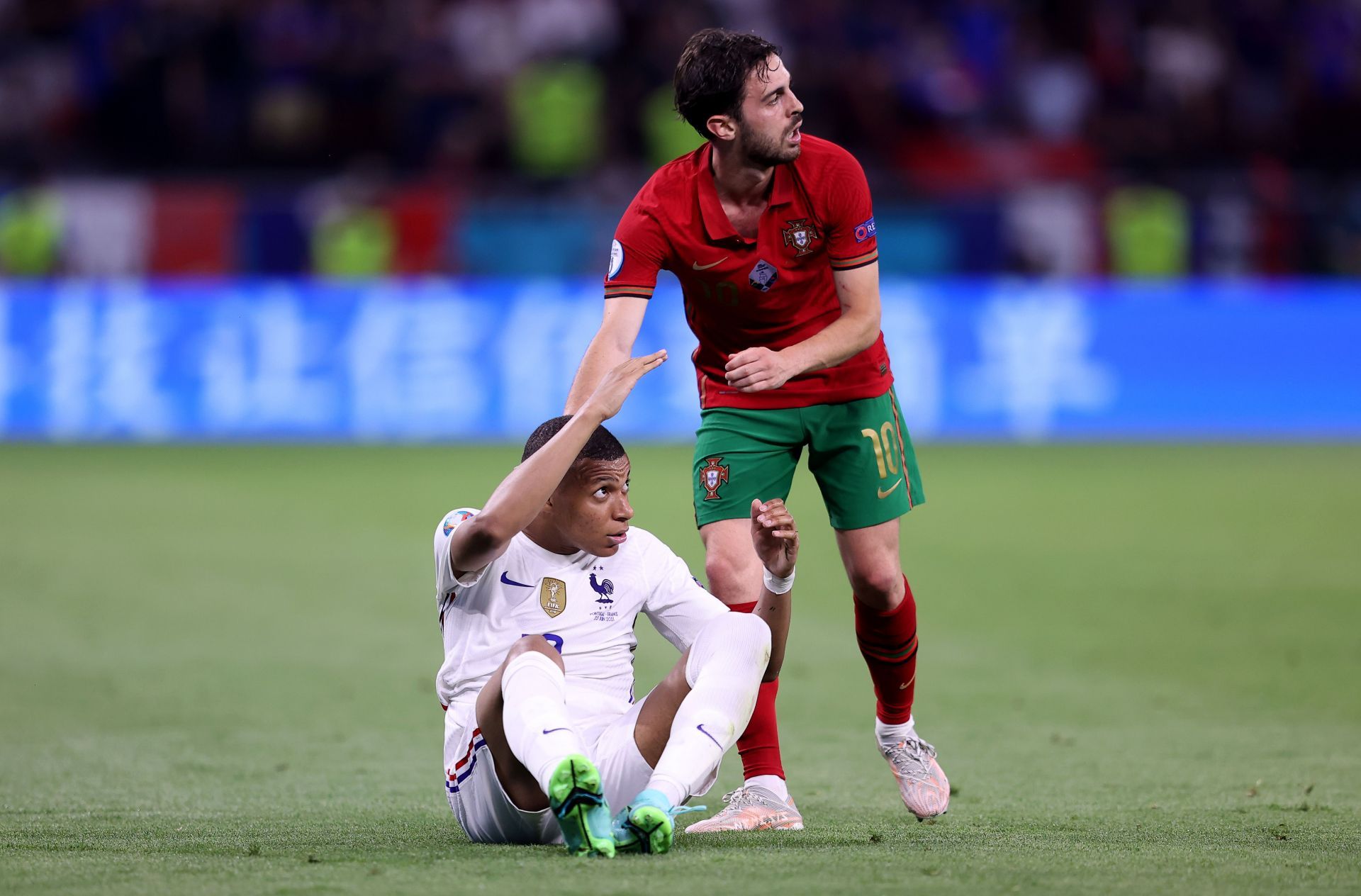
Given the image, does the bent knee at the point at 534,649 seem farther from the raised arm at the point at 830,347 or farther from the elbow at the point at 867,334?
→ the elbow at the point at 867,334

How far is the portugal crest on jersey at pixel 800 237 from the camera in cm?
515

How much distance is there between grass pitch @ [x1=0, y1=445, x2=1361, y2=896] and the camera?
4.05 metres

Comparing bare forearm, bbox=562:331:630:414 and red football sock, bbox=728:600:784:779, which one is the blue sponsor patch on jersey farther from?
red football sock, bbox=728:600:784:779

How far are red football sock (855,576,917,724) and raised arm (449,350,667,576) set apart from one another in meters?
1.59

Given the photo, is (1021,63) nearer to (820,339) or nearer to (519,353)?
(519,353)

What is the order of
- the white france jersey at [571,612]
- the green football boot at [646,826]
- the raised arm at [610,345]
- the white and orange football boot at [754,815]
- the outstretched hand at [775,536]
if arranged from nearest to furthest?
the green football boot at [646,826]
the outstretched hand at [775,536]
the white france jersey at [571,612]
the white and orange football boot at [754,815]
the raised arm at [610,345]

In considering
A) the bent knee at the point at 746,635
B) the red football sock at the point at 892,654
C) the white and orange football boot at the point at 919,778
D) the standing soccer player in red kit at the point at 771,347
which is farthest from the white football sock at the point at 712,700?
the red football sock at the point at 892,654

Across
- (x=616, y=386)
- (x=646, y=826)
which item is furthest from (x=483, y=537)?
(x=646, y=826)

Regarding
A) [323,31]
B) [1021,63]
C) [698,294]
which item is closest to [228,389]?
[323,31]

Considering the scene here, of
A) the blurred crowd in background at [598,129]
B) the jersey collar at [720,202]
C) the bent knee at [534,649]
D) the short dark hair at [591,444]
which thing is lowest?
the bent knee at [534,649]

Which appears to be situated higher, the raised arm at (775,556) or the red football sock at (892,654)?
the raised arm at (775,556)

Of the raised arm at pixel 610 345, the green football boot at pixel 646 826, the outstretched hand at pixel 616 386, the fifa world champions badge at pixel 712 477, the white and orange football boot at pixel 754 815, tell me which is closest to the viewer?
the green football boot at pixel 646 826

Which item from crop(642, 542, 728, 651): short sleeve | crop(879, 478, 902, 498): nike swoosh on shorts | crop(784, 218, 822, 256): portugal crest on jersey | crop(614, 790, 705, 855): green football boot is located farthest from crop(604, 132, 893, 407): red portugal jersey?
crop(614, 790, 705, 855): green football boot

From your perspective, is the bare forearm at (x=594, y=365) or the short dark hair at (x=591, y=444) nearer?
the short dark hair at (x=591, y=444)
